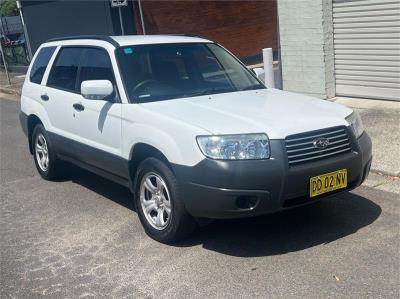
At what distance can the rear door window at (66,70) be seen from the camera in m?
5.97

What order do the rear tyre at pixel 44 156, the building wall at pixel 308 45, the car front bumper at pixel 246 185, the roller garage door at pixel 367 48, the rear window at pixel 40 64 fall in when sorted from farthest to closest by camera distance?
the building wall at pixel 308 45, the roller garage door at pixel 367 48, the rear window at pixel 40 64, the rear tyre at pixel 44 156, the car front bumper at pixel 246 185

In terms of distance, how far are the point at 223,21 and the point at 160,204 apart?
47.4 feet

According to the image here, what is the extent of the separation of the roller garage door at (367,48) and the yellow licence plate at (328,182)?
5.15 m

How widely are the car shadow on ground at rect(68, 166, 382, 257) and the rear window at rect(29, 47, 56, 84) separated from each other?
3.08m

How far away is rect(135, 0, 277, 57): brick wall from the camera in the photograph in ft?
54.8

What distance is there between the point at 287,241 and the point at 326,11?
6.08m

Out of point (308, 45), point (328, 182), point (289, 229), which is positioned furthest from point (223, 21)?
point (328, 182)

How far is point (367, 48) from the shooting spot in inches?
370

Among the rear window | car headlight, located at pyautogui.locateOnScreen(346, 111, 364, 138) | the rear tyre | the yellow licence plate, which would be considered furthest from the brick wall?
the yellow licence plate

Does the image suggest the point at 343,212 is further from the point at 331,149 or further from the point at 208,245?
the point at 208,245

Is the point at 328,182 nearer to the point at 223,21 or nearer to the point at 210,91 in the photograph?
the point at 210,91

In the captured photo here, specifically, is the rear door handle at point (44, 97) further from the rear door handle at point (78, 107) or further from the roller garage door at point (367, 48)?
the roller garage door at point (367, 48)

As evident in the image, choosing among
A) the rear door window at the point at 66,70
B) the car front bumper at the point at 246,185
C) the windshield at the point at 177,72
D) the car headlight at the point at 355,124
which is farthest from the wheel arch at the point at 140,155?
the car headlight at the point at 355,124

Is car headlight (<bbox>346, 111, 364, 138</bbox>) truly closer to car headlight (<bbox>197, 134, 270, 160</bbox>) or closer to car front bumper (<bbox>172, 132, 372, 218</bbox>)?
car front bumper (<bbox>172, 132, 372, 218</bbox>)
